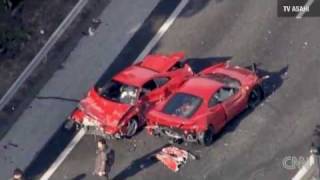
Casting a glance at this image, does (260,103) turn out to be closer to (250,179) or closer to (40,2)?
(250,179)

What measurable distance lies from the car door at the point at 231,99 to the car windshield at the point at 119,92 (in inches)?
105

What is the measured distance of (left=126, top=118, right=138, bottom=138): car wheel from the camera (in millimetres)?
45219

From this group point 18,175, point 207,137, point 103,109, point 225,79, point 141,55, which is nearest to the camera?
point 18,175

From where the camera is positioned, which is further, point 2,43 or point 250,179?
point 2,43

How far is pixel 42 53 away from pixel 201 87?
20.6 feet

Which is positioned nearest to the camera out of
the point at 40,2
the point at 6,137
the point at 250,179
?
the point at 250,179

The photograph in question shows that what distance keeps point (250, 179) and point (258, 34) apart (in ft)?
22.8

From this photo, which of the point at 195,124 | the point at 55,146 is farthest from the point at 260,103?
the point at 55,146

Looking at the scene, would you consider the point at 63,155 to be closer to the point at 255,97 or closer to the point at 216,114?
the point at 216,114

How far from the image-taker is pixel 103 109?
149 feet

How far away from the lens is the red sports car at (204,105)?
145 ft

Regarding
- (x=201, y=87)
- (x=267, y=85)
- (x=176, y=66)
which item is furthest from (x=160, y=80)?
(x=267, y=85)

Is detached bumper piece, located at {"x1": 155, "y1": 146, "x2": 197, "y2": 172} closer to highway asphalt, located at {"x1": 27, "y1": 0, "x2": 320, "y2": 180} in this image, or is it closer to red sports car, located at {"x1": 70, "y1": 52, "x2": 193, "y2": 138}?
highway asphalt, located at {"x1": 27, "y1": 0, "x2": 320, "y2": 180}

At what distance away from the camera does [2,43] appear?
48.5 meters
